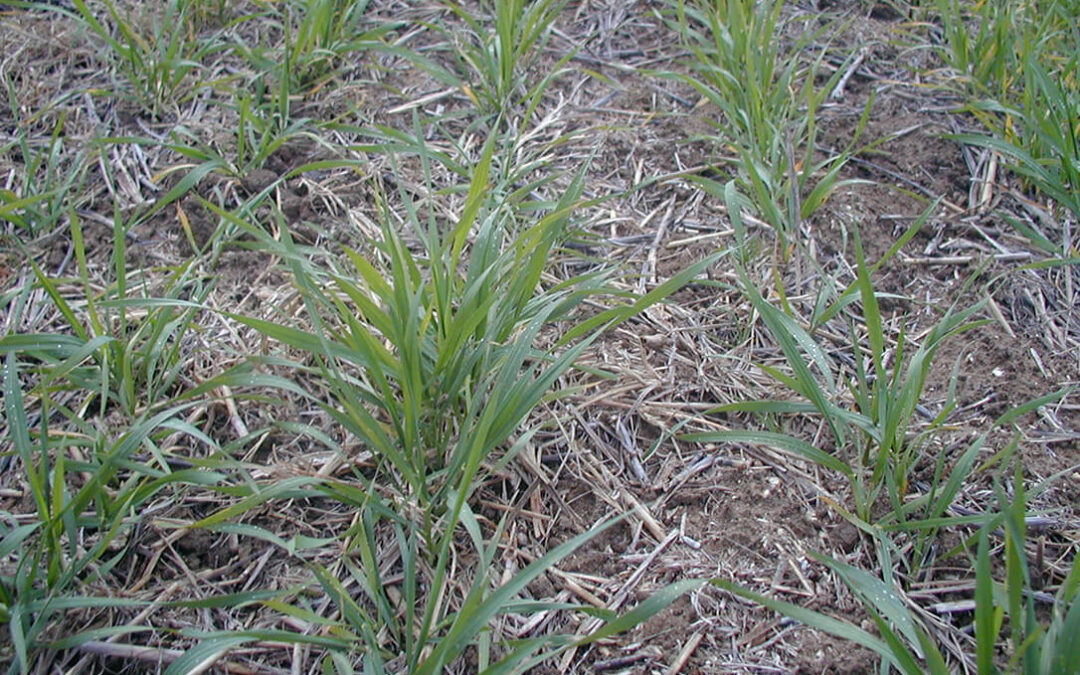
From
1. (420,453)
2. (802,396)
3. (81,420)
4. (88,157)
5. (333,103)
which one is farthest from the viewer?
(333,103)

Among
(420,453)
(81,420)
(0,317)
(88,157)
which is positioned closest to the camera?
(420,453)

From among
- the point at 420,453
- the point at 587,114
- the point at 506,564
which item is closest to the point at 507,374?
the point at 420,453

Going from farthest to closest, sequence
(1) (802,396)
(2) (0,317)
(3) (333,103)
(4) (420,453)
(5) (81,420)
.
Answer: (3) (333,103), (2) (0,317), (1) (802,396), (5) (81,420), (4) (420,453)

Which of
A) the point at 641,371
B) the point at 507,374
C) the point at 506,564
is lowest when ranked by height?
the point at 506,564

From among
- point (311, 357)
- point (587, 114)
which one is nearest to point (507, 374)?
point (311, 357)

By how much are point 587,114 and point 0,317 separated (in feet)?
4.17

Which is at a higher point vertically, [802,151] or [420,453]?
[802,151]

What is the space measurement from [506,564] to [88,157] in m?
1.28

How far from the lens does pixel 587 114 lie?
2045 mm

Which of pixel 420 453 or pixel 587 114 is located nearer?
pixel 420 453

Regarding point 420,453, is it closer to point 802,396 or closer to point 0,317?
point 802,396

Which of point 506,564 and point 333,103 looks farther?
point 333,103

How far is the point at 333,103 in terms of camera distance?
204cm

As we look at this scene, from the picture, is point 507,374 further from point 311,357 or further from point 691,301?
point 691,301
